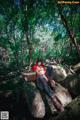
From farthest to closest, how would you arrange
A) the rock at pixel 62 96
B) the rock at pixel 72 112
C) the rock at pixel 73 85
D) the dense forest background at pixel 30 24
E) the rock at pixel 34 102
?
the dense forest background at pixel 30 24 → the rock at pixel 73 85 → the rock at pixel 62 96 → the rock at pixel 34 102 → the rock at pixel 72 112

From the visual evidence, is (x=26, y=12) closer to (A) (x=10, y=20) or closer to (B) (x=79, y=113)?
(A) (x=10, y=20)

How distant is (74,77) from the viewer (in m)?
11.6

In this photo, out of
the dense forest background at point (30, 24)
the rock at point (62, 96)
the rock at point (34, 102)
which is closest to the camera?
the rock at point (34, 102)

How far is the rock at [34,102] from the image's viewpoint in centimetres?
981

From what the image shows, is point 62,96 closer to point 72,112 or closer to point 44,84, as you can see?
point 44,84

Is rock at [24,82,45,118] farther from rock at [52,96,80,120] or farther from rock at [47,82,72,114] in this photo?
rock at [52,96,80,120]

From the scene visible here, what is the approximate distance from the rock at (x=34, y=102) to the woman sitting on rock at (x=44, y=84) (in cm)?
35

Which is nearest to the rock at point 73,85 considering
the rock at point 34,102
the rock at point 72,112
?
the rock at point 34,102

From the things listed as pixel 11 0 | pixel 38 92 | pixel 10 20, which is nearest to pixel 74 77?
pixel 38 92

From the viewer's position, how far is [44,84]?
10641mm

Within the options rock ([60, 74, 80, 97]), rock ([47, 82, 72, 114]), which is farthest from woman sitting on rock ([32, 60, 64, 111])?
rock ([60, 74, 80, 97])

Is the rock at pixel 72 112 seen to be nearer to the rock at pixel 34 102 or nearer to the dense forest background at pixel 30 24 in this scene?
the rock at pixel 34 102

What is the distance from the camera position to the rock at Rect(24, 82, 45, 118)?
32.2 ft

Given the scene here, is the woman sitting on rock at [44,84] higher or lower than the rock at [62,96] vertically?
higher
